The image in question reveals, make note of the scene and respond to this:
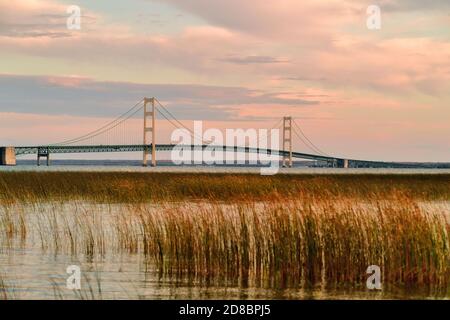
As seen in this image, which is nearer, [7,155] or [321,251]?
[321,251]

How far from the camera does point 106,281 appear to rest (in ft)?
41.2

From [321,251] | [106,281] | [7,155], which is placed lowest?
[106,281]

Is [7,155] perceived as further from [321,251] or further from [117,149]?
[321,251]

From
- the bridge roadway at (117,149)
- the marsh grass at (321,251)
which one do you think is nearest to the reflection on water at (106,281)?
the marsh grass at (321,251)

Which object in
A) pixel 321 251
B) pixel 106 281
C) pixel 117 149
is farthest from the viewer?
pixel 117 149

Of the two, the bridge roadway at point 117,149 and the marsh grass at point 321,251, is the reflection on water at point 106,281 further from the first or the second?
the bridge roadway at point 117,149

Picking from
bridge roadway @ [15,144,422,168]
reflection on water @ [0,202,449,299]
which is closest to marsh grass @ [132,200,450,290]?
reflection on water @ [0,202,449,299]

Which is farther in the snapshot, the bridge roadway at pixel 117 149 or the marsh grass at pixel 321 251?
the bridge roadway at pixel 117 149

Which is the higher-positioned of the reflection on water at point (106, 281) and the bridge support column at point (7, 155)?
the bridge support column at point (7, 155)

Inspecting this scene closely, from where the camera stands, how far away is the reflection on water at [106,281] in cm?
1148

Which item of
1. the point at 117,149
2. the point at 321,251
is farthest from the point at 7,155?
the point at 321,251

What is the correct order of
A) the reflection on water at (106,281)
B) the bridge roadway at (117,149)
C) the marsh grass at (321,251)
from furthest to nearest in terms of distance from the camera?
the bridge roadway at (117,149), the marsh grass at (321,251), the reflection on water at (106,281)
